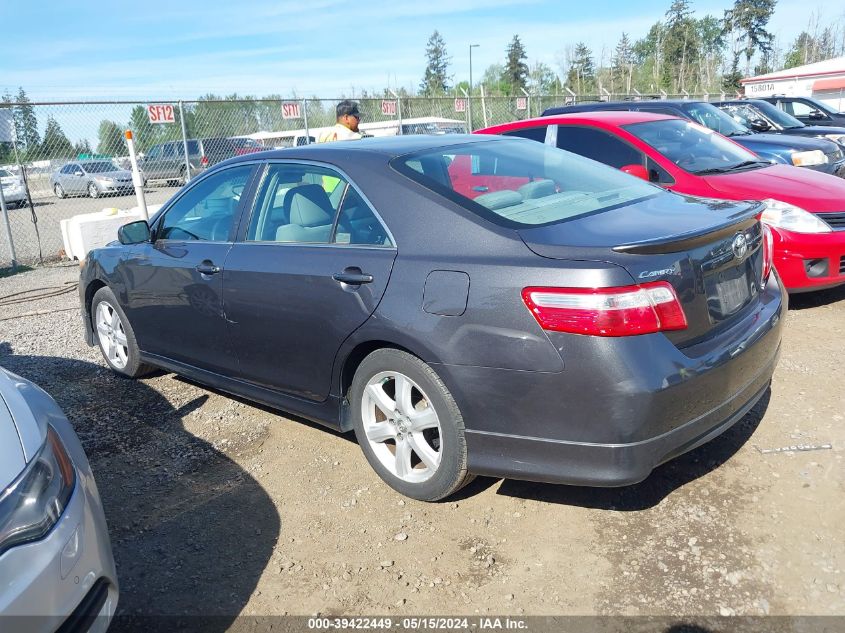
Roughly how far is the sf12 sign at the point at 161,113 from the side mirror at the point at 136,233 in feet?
27.1

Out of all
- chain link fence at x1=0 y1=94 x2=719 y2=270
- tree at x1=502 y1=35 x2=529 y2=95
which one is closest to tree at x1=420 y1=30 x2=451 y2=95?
tree at x1=502 y1=35 x2=529 y2=95

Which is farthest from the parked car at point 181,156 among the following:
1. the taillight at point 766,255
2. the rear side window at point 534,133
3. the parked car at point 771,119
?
the taillight at point 766,255

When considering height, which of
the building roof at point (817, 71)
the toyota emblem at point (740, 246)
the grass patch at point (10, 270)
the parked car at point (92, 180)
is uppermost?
Result: the building roof at point (817, 71)

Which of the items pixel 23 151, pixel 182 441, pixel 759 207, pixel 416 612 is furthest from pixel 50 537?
pixel 23 151

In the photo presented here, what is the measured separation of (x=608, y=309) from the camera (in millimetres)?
2549

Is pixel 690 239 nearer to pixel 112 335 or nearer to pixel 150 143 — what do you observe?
pixel 112 335

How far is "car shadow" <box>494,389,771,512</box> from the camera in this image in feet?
10.6

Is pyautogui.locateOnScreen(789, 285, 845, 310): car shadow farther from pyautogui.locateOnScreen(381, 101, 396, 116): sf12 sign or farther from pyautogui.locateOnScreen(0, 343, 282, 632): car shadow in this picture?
pyautogui.locateOnScreen(381, 101, 396, 116): sf12 sign

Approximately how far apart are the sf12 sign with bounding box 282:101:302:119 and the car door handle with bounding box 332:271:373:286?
1232cm

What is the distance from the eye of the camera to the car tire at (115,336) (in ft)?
16.1

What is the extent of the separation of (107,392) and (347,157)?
267 centimetres

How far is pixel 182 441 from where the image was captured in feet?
13.6

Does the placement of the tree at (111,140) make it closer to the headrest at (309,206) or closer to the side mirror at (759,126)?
the headrest at (309,206)

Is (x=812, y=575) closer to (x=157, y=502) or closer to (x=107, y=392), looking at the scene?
(x=157, y=502)
